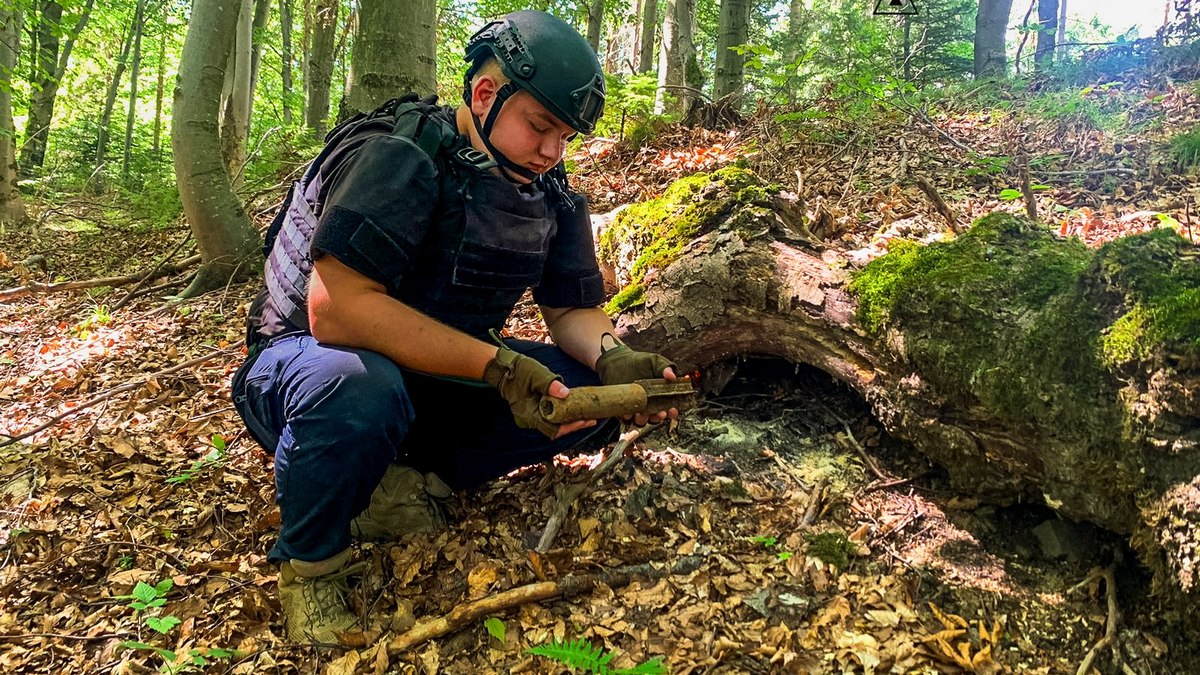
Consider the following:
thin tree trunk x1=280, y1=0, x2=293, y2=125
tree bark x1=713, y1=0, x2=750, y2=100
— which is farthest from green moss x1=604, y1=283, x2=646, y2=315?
thin tree trunk x1=280, y1=0, x2=293, y2=125

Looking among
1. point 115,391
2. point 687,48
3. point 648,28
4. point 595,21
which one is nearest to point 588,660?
point 115,391

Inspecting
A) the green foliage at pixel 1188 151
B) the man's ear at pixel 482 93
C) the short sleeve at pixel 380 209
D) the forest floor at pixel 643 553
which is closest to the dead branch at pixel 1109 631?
the forest floor at pixel 643 553

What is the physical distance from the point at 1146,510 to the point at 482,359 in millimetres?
2168

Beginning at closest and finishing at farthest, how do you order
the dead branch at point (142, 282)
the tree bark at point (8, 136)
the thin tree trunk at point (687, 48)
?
the dead branch at point (142, 282), the thin tree trunk at point (687, 48), the tree bark at point (8, 136)

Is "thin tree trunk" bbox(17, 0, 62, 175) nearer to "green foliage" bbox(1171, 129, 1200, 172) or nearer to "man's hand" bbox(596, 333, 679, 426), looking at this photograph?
"man's hand" bbox(596, 333, 679, 426)

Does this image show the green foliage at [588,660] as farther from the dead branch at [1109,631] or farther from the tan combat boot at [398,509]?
Answer: the dead branch at [1109,631]

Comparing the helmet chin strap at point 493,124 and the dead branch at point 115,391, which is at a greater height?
the helmet chin strap at point 493,124

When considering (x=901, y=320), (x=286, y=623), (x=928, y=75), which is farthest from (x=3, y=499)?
(x=928, y=75)

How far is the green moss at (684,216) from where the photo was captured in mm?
3512

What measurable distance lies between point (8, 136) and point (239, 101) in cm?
367

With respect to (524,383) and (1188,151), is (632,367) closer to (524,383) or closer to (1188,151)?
(524,383)

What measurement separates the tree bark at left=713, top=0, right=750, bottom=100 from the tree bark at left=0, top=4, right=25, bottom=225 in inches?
417

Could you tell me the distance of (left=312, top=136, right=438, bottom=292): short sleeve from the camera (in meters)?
2.19

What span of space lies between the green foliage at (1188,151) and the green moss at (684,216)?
3.46 m
